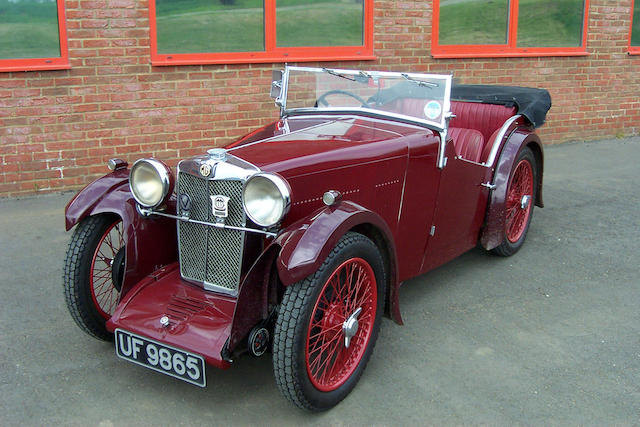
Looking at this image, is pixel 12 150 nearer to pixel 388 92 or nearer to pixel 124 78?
pixel 124 78

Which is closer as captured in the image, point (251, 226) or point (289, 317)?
point (289, 317)

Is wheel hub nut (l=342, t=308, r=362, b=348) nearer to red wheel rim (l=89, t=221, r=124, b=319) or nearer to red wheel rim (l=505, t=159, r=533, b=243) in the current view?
red wheel rim (l=89, t=221, r=124, b=319)

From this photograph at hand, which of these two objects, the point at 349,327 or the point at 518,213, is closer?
the point at 349,327

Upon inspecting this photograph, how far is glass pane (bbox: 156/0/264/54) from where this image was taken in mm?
6371

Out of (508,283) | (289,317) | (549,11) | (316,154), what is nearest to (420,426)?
(289,317)

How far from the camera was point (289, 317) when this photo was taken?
102 inches

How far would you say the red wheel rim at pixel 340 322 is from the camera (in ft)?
9.22

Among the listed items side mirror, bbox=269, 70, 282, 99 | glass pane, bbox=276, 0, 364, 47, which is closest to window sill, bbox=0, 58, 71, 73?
glass pane, bbox=276, 0, 364, 47

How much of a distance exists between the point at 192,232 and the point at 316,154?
697mm

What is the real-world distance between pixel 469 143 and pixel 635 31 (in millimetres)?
6241

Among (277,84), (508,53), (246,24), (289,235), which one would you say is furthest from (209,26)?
(289,235)

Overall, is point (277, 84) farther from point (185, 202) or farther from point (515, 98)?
point (515, 98)

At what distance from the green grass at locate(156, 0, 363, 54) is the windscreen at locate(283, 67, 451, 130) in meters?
2.76

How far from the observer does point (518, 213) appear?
15.8 ft
